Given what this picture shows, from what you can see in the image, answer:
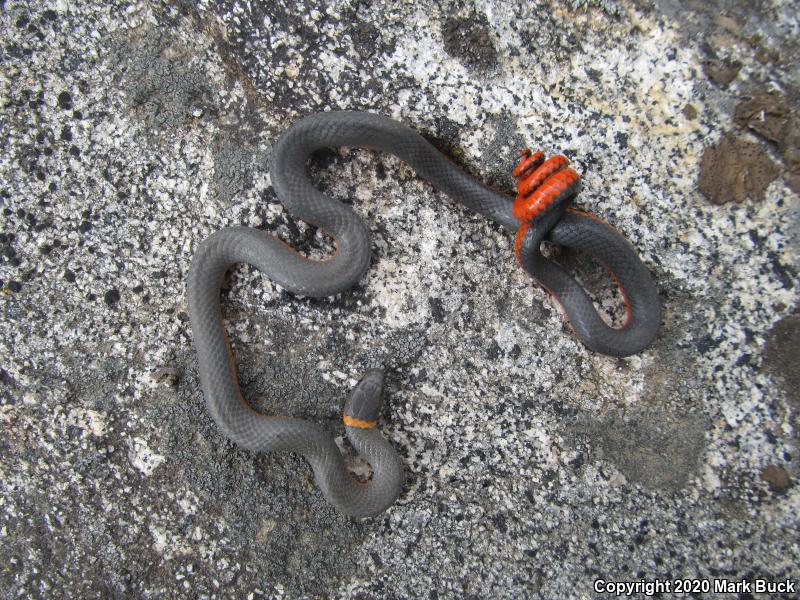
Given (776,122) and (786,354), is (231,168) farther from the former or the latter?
(786,354)

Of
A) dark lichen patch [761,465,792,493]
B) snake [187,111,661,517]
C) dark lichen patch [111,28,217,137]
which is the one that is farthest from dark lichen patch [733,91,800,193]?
dark lichen patch [111,28,217,137]

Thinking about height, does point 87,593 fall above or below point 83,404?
below

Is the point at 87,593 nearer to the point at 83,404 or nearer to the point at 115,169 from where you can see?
the point at 83,404

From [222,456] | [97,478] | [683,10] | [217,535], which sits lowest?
[217,535]

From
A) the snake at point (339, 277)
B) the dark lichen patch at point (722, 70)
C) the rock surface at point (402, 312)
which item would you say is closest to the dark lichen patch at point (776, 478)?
the rock surface at point (402, 312)

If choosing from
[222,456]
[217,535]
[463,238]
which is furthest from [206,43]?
[217,535]
